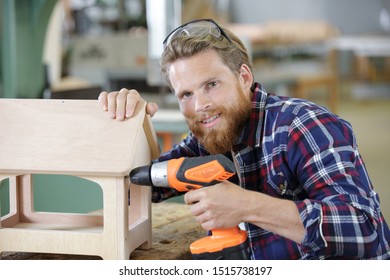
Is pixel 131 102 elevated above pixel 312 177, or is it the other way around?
pixel 131 102

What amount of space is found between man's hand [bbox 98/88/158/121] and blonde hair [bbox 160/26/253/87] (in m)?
0.14

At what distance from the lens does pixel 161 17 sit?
13.8 ft

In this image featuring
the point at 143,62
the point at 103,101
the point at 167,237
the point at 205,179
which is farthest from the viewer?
the point at 143,62

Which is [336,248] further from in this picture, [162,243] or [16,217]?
[16,217]

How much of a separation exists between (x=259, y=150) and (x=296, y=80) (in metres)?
4.27

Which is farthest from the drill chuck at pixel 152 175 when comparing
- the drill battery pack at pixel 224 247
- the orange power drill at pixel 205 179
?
the drill battery pack at pixel 224 247

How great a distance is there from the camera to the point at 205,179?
48.7 inches

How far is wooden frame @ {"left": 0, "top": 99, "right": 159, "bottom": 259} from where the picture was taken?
4.35 feet

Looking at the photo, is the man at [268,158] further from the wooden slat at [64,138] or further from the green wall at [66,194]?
the green wall at [66,194]

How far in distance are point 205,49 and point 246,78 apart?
17cm

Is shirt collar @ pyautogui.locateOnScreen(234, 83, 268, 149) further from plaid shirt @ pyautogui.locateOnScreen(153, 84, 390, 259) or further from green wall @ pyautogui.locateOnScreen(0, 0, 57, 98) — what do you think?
green wall @ pyautogui.locateOnScreen(0, 0, 57, 98)

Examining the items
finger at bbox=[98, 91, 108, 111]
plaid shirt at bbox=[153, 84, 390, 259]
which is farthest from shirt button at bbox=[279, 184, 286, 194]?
finger at bbox=[98, 91, 108, 111]

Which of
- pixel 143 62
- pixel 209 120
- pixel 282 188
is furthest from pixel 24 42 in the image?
pixel 282 188

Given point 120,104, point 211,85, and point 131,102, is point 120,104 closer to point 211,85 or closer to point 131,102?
point 131,102
